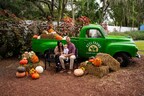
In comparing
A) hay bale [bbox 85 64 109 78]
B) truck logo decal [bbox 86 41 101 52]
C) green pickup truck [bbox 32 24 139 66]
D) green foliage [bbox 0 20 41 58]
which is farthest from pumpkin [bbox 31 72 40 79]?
green foliage [bbox 0 20 41 58]

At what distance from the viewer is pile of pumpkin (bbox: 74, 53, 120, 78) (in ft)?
25.3

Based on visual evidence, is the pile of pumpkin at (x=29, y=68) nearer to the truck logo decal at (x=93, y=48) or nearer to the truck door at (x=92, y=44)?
the truck door at (x=92, y=44)

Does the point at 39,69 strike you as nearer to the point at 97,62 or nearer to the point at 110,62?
the point at 97,62

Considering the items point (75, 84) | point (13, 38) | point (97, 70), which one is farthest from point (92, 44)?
point (13, 38)

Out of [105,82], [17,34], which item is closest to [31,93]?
[105,82]

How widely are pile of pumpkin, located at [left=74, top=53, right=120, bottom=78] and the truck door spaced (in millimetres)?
978

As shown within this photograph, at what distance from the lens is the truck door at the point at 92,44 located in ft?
30.3

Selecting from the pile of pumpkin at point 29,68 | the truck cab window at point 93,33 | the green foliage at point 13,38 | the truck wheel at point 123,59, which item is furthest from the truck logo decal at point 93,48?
the green foliage at point 13,38

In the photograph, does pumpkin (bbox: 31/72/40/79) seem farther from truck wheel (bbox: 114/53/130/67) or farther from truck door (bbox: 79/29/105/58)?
truck wheel (bbox: 114/53/130/67)

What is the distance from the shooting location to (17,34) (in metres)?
10.8

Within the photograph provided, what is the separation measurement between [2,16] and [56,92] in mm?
6508

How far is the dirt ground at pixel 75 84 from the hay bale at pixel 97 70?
0.14 meters

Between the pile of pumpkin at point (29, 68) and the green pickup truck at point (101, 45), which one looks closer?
the pile of pumpkin at point (29, 68)

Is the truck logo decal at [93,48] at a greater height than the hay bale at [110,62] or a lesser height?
greater
